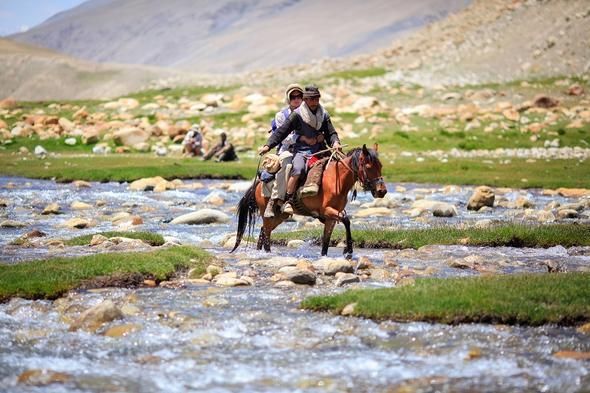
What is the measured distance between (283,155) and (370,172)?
71.7 inches

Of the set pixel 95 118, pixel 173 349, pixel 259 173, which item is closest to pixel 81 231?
pixel 259 173

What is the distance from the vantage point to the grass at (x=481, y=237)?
1862 centimetres

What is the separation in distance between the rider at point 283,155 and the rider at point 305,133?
5.5 inches

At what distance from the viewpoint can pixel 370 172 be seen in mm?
16234

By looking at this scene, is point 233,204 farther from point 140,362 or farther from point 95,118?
point 95,118

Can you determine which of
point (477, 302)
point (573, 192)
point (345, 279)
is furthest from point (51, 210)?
point (573, 192)

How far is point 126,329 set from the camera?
11.1 meters

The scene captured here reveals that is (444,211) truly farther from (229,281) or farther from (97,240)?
(229,281)

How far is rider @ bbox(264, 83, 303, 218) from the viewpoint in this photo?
55.8 ft

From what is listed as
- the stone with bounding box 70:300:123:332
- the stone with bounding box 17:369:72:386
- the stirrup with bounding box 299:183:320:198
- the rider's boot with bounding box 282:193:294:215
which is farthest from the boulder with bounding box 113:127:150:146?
the stone with bounding box 17:369:72:386

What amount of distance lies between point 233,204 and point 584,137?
25.5m

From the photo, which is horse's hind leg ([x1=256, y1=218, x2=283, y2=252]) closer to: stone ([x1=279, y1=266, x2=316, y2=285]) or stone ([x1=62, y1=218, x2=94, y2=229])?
stone ([x1=279, y1=266, x2=316, y2=285])

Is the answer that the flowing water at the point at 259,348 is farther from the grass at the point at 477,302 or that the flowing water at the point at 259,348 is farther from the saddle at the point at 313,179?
the saddle at the point at 313,179

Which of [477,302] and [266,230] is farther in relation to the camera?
[266,230]
